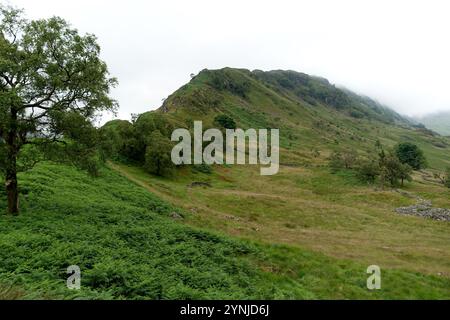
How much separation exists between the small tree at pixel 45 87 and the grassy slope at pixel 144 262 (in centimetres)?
528

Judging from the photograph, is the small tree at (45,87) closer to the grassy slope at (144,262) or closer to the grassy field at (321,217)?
the grassy slope at (144,262)

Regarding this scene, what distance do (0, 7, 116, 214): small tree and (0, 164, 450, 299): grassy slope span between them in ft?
17.3

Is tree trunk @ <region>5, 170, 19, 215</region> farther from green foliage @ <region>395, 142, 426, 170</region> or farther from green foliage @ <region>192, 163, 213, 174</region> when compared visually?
green foliage @ <region>395, 142, 426, 170</region>

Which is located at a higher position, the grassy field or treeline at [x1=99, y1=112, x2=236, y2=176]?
treeline at [x1=99, y1=112, x2=236, y2=176]

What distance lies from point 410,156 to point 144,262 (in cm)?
14576

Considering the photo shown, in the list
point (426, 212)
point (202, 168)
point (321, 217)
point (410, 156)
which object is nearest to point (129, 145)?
point (202, 168)

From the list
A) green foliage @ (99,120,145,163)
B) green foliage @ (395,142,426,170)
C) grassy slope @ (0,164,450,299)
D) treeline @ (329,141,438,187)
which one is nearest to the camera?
grassy slope @ (0,164,450,299)

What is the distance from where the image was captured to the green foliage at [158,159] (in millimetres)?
67994

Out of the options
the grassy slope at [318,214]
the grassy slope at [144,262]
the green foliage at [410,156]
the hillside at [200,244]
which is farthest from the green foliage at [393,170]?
the grassy slope at [144,262]

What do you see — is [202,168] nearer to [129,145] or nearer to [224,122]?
[129,145]

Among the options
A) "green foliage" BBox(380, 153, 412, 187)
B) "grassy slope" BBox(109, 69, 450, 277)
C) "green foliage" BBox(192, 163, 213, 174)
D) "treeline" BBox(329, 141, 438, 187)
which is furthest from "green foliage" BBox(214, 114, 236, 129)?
Result: "green foliage" BBox(380, 153, 412, 187)

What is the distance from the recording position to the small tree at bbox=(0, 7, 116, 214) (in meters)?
24.7

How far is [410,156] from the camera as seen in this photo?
464ft
